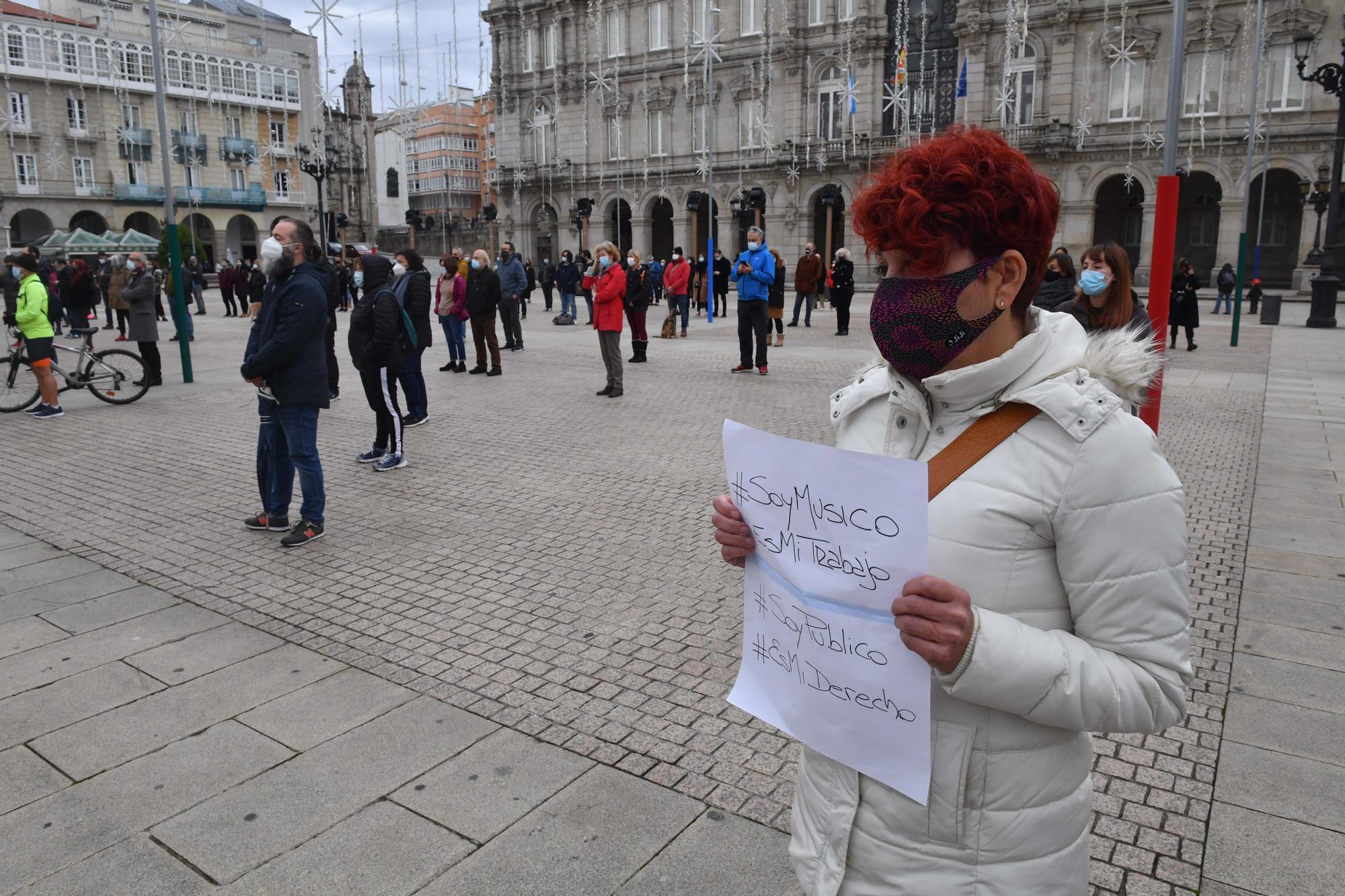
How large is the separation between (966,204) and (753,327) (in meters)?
12.8

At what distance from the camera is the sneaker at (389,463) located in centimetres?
827

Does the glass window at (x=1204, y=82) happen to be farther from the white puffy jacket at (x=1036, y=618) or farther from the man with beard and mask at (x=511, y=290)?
the white puffy jacket at (x=1036, y=618)

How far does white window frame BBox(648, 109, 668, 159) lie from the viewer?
160 ft

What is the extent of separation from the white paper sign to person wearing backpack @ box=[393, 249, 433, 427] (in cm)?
800

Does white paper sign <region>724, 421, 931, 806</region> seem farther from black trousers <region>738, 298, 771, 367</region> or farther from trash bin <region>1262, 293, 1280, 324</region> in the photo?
trash bin <region>1262, 293, 1280, 324</region>

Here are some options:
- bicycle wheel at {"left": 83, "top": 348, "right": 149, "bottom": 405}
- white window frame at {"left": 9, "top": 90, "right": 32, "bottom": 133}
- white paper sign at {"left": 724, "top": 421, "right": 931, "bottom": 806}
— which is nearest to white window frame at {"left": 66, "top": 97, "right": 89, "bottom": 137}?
white window frame at {"left": 9, "top": 90, "right": 32, "bottom": 133}

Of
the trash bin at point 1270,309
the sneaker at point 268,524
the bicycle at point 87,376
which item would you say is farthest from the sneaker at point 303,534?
the trash bin at point 1270,309

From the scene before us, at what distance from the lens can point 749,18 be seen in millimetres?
45219

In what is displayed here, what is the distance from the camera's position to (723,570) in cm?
559

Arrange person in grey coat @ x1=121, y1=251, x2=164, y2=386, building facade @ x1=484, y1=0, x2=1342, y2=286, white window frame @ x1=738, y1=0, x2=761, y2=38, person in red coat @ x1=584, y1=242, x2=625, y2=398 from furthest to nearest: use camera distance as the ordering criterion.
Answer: white window frame @ x1=738, y1=0, x2=761, y2=38 < building facade @ x1=484, y1=0, x2=1342, y2=286 < person in grey coat @ x1=121, y1=251, x2=164, y2=386 < person in red coat @ x1=584, y1=242, x2=625, y2=398

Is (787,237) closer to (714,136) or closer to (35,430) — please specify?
(714,136)

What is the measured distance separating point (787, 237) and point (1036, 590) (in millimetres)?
46392

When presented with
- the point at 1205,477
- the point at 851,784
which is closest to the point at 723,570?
the point at 851,784

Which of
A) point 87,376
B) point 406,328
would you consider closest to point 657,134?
point 87,376
